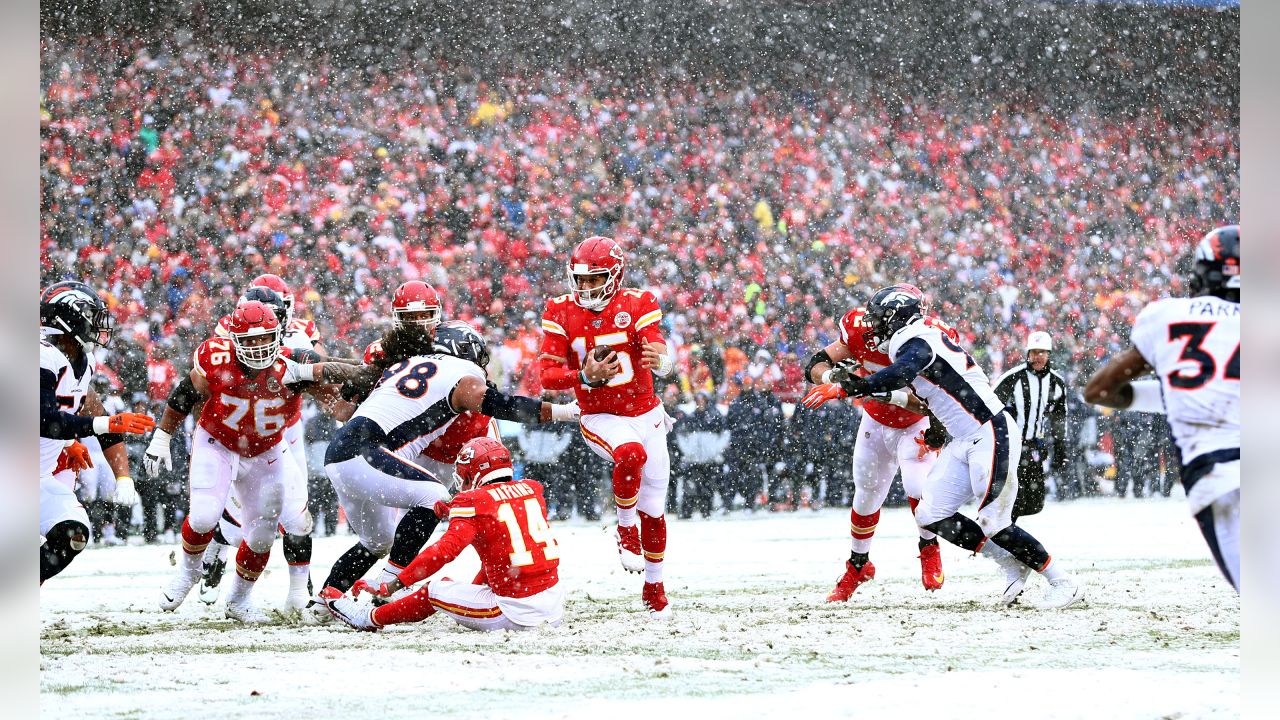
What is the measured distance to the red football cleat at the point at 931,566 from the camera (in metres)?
6.95

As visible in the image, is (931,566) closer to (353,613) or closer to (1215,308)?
(353,613)

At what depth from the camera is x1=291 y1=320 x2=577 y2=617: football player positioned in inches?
227

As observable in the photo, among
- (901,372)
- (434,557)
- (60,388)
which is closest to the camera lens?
(434,557)

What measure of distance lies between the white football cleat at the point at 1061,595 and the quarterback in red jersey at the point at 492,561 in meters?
2.37

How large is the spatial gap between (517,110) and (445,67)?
3.21ft

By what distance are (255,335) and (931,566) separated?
143 inches

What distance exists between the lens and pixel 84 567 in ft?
29.0

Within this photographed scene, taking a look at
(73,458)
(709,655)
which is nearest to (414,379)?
(73,458)

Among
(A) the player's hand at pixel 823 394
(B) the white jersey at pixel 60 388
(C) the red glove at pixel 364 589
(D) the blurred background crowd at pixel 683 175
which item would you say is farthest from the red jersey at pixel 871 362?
(D) the blurred background crowd at pixel 683 175

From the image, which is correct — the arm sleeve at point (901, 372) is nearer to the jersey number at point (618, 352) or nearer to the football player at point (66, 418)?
the jersey number at point (618, 352)

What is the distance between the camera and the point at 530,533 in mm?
5344
